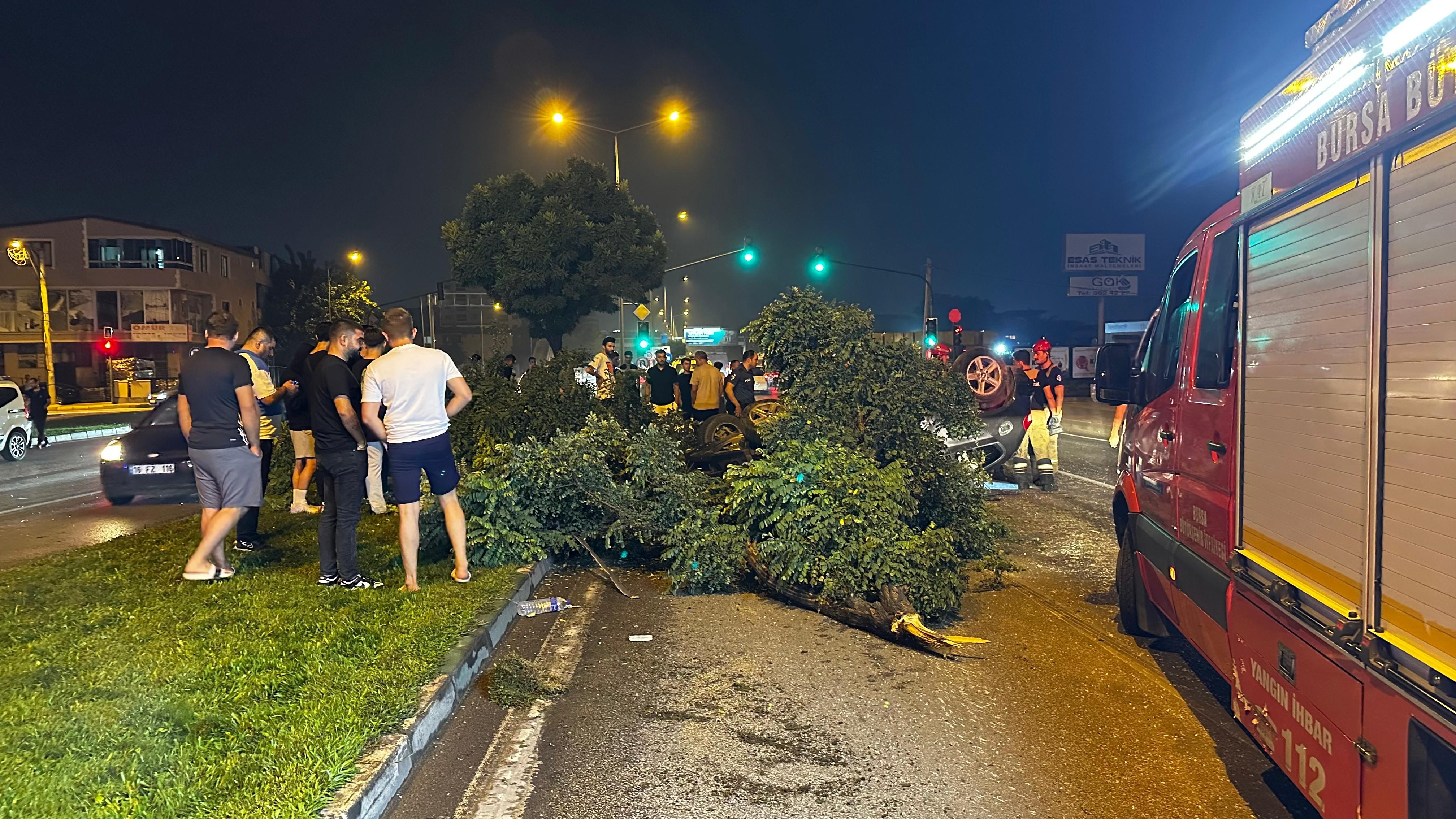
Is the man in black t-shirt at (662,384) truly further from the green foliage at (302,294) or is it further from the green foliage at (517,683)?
the green foliage at (302,294)

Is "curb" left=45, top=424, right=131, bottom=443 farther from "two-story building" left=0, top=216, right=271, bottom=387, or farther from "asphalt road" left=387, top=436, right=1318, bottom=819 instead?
"two-story building" left=0, top=216, right=271, bottom=387

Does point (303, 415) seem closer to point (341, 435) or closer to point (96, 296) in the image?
point (341, 435)

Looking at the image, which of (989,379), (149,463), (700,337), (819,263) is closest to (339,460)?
(149,463)

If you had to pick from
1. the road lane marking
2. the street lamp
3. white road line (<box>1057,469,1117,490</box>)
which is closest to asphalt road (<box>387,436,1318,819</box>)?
the road lane marking

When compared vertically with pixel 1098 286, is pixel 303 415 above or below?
below

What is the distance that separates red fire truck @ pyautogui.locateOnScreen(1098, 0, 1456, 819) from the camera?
2.32m

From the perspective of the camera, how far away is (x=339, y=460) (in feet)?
21.2

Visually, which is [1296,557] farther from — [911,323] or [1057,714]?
[911,323]

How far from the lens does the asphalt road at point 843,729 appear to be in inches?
148

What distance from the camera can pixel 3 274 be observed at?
48375 mm

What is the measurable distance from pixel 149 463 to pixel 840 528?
30.2 feet

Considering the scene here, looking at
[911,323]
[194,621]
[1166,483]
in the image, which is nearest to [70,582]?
[194,621]

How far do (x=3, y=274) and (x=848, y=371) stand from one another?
56.8 meters

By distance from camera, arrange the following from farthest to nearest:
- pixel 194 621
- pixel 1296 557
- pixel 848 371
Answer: pixel 848 371 → pixel 194 621 → pixel 1296 557
